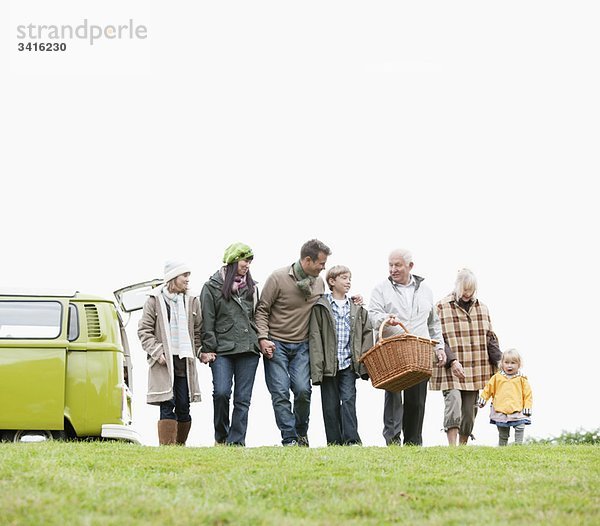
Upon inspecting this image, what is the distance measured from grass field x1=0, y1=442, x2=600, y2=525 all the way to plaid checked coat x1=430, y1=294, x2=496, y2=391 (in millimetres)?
2239

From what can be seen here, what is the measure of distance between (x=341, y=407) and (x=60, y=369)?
3231mm

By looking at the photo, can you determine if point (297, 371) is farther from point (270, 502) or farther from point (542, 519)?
point (542, 519)

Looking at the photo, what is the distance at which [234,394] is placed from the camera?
473 inches

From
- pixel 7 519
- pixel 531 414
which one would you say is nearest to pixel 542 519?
pixel 7 519

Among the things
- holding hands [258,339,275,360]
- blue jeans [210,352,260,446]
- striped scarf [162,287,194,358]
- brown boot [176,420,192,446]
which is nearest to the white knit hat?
striped scarf [162,287,194,358]

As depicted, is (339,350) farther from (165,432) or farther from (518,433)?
(518,433)

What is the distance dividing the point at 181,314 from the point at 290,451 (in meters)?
2.53

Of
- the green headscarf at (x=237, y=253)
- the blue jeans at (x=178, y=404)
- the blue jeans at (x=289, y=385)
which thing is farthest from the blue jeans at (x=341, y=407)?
the green headscarf at (x=237, y=253)

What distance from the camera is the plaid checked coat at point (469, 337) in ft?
42.4

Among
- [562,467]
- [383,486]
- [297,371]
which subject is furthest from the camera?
[297,371]

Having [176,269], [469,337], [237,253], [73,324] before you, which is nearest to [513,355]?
[469,337]

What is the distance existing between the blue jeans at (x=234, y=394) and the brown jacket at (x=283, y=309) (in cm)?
44

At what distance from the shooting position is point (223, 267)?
40.0 feet

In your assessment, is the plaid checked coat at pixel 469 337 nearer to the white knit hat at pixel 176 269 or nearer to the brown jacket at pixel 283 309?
the brown jacket at pixel 283 309
